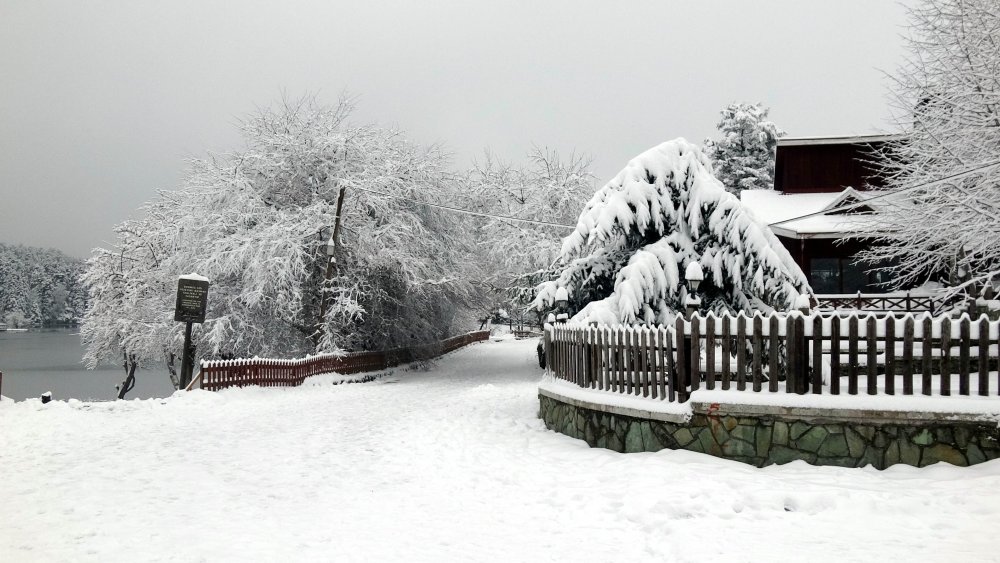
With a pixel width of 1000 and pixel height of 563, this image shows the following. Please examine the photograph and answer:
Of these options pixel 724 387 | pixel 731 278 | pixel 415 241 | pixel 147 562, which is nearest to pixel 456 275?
pixel 415 241

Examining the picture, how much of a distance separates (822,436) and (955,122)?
8922 mm

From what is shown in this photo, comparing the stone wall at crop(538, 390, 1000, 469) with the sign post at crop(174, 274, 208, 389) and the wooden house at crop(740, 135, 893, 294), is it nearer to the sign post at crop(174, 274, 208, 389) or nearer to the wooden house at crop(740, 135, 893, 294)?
the sign post at crop(174, 274, 208, 389)

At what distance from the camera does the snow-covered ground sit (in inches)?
195

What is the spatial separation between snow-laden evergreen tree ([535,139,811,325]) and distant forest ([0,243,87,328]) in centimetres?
10399

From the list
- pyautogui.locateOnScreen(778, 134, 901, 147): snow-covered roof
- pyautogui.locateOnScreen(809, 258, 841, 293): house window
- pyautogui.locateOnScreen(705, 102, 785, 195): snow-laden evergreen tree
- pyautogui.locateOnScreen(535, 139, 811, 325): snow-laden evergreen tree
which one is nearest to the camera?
pyautogui.locateOnScreen(535, 139, 811, 325): snow-laden evergreen tree

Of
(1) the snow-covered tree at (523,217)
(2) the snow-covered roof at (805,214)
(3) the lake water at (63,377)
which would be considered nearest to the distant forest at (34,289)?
(3) the lake water at (63,377)

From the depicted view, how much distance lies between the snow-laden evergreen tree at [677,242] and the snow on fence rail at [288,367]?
9420 millimetres

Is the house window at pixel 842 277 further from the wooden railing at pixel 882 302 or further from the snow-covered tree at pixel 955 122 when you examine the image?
the snow-covered tree at pixel 955 122

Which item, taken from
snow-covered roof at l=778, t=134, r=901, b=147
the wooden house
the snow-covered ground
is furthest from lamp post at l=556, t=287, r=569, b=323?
snow-covered roof at l=778, t=134, r=901, b=147

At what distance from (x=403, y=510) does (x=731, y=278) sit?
7.69 metres

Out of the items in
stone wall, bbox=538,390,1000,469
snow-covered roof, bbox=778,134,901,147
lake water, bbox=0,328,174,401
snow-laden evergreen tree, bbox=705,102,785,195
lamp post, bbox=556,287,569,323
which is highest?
snow-laden evergreen tree, bbox=705,102,785,195

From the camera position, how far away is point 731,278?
11578mm

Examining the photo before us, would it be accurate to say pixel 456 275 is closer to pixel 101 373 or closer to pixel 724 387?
pixel 724 387

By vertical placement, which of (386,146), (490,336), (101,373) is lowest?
(101,373)
